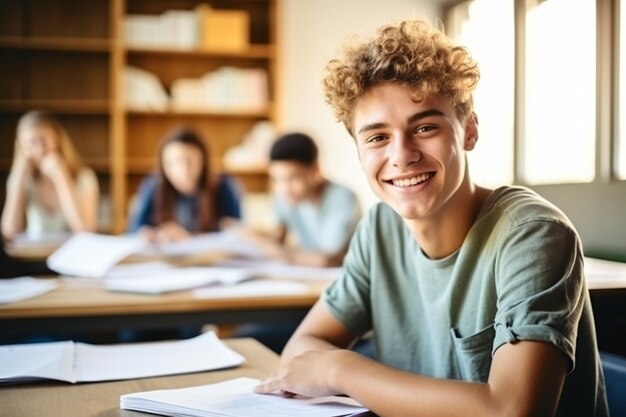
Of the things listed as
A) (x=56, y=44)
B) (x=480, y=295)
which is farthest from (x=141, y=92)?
(x=480, y=295)

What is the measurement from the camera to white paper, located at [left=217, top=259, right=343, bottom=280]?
2281mm

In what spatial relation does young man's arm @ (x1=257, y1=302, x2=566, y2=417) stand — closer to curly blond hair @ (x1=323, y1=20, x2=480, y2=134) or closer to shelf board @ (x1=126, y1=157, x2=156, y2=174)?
curly blond hair @ (x1=323, y1=20, x2=480, y2=134)

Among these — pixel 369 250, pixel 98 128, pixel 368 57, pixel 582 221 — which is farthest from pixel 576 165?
pixel 98 128

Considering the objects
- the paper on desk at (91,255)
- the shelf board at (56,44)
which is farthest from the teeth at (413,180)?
the shelf board at (56,44)

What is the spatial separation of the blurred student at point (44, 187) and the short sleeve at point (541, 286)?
3.39 meters

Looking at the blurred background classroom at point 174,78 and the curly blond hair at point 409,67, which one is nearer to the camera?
the curly blond hair at point 409,67

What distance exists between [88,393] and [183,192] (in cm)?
275

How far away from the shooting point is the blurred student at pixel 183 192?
370cm

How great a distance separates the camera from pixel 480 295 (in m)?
1.13

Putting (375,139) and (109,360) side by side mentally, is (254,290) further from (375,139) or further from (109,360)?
(375,139)

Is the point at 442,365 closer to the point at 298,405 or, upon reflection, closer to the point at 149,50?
the point at 298,405

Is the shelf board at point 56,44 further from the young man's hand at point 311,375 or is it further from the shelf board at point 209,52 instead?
the young man's hand at point 311,375

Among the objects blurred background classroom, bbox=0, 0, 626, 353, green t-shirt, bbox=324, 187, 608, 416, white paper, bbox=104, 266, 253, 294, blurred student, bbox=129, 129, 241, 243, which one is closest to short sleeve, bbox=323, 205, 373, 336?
green t-shirt, bbox=324, 187, 608, 416

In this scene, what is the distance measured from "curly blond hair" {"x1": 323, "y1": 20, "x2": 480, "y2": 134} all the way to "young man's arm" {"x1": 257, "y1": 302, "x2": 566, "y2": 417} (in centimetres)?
43
